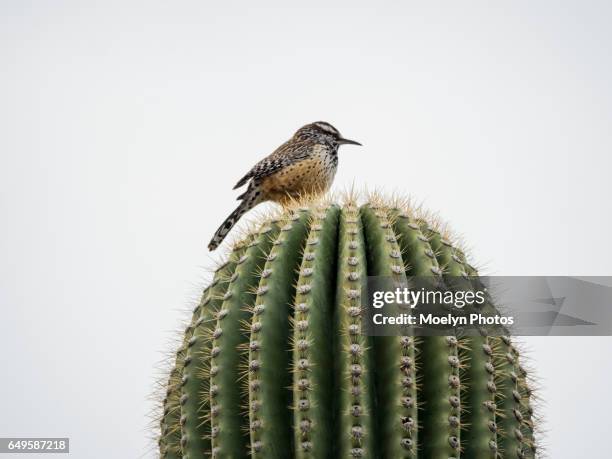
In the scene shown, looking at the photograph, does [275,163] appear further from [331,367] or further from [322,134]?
[331,367]

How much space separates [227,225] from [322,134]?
54.1 inches

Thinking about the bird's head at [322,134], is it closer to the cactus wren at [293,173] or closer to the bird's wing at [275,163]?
the cactus wren at [293,173]

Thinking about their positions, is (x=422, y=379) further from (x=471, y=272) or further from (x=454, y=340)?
(x=471, y=272)

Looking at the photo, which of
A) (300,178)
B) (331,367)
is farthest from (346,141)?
(331,367)

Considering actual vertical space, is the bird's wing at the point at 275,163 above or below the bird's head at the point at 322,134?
below

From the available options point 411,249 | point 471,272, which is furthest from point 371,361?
point 471,272

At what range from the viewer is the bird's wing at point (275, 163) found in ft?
24.1

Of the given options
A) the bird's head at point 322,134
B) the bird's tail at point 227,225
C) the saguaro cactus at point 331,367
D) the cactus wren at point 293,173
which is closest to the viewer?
the saguaro cactus at point 331,367

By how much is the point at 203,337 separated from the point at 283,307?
461 millimetres

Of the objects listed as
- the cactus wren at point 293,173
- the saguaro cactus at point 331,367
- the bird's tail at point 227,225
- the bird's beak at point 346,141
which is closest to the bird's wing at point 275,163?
the cactus wren at point 293,173

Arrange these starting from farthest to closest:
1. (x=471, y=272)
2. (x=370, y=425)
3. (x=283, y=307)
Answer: (x=471, y=272) → (x=283, y=307) → (x=370, y=425)

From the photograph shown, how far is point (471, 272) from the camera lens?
156 inches

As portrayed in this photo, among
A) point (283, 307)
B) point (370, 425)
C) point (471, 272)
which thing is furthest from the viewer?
point (471, 272)

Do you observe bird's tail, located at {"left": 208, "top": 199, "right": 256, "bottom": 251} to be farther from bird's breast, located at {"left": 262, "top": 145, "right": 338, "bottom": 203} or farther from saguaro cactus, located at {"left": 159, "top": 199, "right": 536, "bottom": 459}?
saguaro cactus, located at {"left": 159, "top": 199, "right": 536, "bottom": 459}
